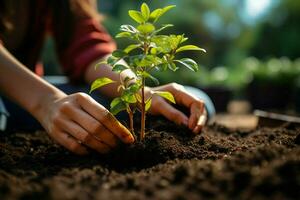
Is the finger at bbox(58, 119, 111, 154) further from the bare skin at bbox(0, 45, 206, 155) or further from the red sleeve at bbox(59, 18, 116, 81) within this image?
the red sleeve at bbox(59, 18, 116, 81)

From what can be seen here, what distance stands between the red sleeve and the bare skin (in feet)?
1.71

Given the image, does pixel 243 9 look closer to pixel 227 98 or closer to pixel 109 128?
pixel 227 98

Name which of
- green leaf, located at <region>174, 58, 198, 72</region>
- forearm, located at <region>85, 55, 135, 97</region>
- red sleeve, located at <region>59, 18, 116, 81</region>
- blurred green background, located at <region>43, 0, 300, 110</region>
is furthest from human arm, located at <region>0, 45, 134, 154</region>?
blurred green background, located at <region>43, 0, 300, 110</region>

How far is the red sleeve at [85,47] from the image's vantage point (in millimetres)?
2111

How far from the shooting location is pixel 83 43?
2.19 meters

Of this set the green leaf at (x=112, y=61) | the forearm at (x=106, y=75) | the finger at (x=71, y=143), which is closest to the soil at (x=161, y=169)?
the finger at (x=71, y=143)

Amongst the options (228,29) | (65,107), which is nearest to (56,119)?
(65,107)

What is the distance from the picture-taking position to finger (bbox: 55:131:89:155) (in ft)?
3.99

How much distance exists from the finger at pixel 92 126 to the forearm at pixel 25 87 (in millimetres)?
153

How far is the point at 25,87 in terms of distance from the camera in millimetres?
→ 1444

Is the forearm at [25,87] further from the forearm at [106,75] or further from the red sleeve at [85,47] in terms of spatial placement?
the red sleeve at [85,47]

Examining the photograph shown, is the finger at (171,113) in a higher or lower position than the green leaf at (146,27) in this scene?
lower

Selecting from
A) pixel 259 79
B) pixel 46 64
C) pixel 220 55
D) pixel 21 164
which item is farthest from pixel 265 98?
pixel 21 164

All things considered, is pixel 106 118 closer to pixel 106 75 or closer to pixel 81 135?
pixel 81 135
